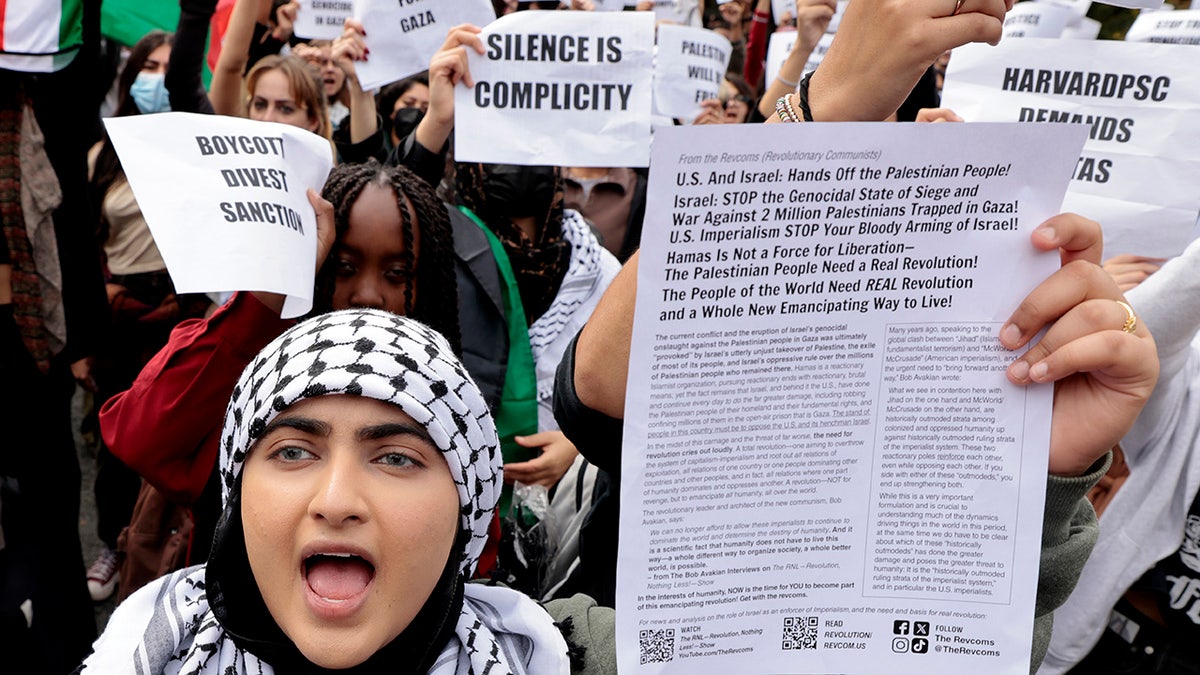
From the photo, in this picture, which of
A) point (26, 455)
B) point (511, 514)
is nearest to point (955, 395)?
point (511, 514)

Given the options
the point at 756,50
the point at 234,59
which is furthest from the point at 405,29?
the point at 756,50

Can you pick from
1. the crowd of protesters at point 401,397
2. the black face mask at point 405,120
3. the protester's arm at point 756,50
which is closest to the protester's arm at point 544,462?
the crowd of protesters at point 401,397

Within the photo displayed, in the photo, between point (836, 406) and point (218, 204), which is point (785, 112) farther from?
point (218, 204)

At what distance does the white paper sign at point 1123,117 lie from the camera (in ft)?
9.32

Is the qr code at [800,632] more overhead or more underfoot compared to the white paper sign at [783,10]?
more underfoot

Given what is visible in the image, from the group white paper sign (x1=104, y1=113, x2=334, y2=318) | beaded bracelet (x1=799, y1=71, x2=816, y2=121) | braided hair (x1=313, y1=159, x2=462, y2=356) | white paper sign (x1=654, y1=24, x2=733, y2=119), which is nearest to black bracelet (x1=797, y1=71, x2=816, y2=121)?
beaded bracelet (x1=799, y1=71, x2=816, y2=121)

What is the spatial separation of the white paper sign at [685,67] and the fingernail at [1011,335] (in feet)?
12.9

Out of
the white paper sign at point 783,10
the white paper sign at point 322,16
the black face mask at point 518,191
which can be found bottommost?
the black face mask at point 518,191

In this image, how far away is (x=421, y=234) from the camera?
2775 mm

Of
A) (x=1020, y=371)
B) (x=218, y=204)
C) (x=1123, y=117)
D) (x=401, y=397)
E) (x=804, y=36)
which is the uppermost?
(x=804, y=36)

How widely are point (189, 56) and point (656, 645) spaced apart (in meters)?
3.26

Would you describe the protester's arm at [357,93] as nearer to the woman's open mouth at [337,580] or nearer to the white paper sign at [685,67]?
the white paper sign at [685,67]

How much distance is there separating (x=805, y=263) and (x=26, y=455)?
10.4 ft

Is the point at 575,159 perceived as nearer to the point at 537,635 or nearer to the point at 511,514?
the point at 511,514
